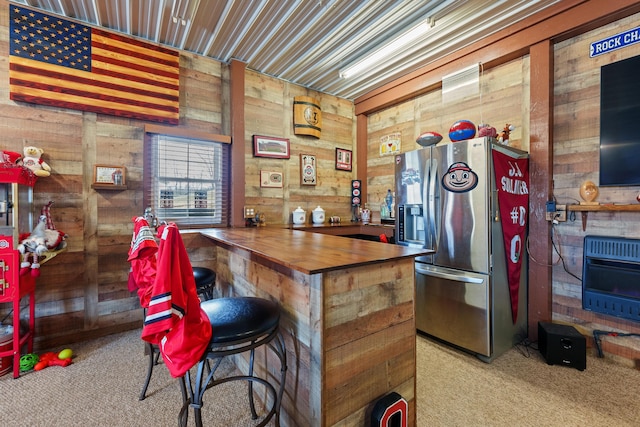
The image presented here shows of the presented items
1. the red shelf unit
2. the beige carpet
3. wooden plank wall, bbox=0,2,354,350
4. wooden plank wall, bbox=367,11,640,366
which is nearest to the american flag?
wooden plank wall, bbox=0,2,354,350

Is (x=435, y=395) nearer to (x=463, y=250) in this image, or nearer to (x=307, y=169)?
(x=463, y=250)

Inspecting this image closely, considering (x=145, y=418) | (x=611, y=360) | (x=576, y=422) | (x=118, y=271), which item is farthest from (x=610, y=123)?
(x=118, y=271)

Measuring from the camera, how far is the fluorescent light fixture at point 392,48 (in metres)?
2.71

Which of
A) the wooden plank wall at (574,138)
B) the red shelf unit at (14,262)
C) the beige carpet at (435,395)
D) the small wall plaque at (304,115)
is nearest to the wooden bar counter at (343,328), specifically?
the beige carpet at (435,395)

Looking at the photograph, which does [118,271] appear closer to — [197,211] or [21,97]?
[197,211]

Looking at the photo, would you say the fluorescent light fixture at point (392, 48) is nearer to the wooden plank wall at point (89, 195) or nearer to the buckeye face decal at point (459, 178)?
the buckeye face decal at point (459, 178)

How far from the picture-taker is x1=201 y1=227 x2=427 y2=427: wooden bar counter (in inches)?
50.5

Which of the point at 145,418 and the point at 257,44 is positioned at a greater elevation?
the point at 257,44

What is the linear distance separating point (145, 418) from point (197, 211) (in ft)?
6.95

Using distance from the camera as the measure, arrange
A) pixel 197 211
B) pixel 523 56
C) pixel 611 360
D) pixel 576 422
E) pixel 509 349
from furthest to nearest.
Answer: pixel 197 211
pixel 523 56
pixel 509 349
pixel 611 360
pixel 576 422

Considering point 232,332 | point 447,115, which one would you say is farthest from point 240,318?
point 447,115

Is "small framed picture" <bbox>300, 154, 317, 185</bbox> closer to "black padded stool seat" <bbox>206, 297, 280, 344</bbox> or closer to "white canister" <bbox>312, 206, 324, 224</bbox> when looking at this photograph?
"white canister" <bbox>312, 206, 324, 224</bbox>

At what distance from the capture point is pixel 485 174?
7.78 feet

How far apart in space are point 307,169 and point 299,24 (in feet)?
6.02
